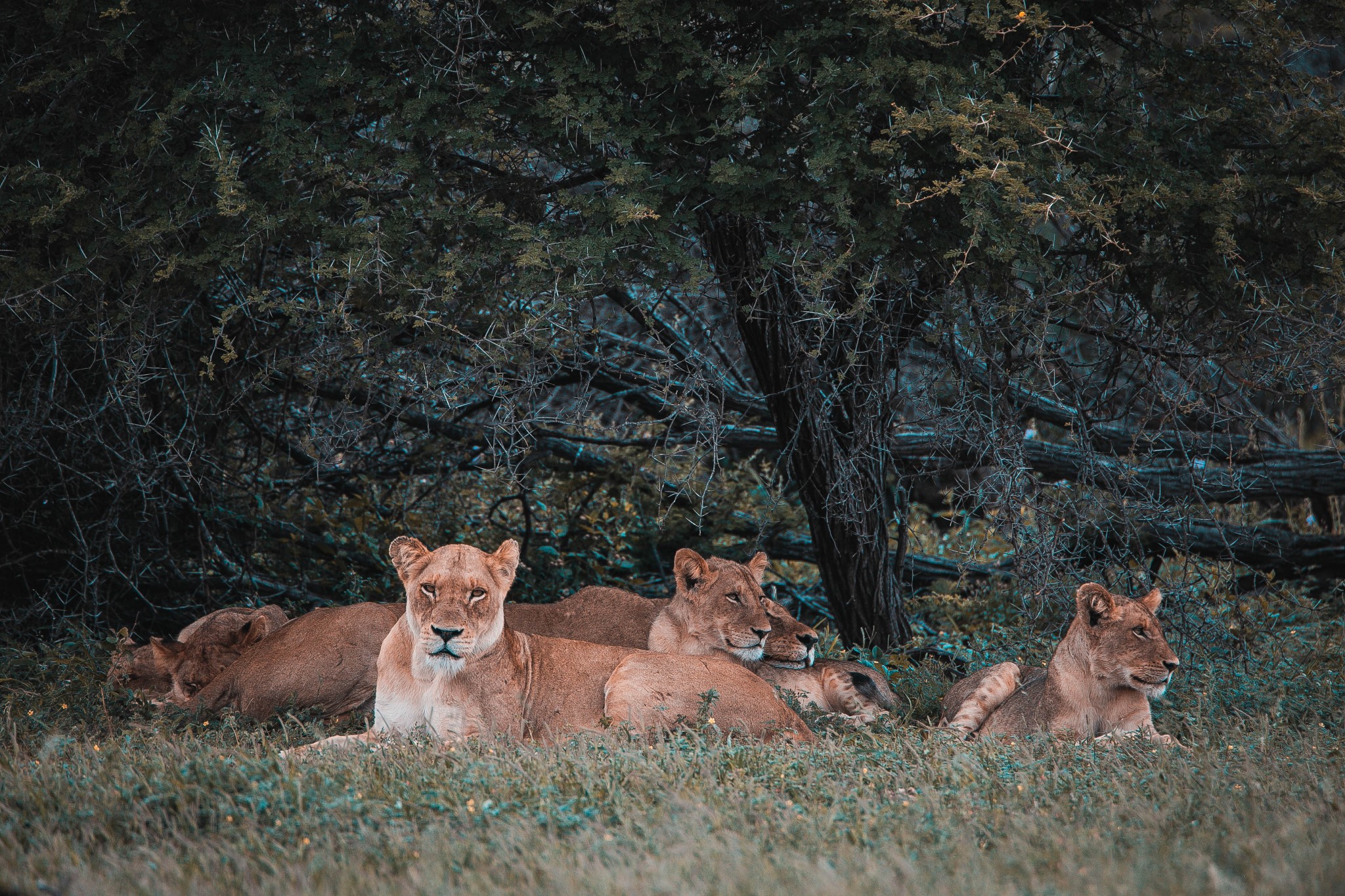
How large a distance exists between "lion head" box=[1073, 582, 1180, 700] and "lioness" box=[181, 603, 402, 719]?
3.72 metres

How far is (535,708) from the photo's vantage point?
19.8 feet

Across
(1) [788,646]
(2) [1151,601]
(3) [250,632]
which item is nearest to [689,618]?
(1) [788,646]

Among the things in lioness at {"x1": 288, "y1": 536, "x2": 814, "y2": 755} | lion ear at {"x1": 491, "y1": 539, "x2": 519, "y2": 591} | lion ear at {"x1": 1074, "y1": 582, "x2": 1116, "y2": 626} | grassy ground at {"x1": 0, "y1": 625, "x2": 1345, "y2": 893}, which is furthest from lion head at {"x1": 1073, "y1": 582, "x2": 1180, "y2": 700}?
lion ear at {"x1": 491, "y1": 539, "x2": 519, "y2": 591}

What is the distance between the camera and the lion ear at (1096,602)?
6.22 meters

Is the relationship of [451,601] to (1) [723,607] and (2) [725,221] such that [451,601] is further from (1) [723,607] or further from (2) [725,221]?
(2) [725,221]

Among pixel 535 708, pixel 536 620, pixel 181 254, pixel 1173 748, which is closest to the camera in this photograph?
pixel 1173 748

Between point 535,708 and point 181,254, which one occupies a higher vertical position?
point 181,254

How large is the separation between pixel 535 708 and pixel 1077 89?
4.47 meters

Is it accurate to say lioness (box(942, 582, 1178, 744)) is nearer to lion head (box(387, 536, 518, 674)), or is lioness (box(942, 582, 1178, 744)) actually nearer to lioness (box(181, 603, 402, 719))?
lion head (box(387, 536, 518, 674))

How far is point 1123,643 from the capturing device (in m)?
6.18

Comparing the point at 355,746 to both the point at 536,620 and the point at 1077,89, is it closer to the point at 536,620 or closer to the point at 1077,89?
the point at 536,620

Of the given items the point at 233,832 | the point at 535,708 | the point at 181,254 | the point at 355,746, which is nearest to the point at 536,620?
the point at 535,708

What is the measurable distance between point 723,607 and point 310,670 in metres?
2.28

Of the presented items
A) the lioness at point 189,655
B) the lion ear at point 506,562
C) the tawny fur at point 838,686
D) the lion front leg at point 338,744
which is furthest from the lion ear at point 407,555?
the tawny fur at point 838,686
